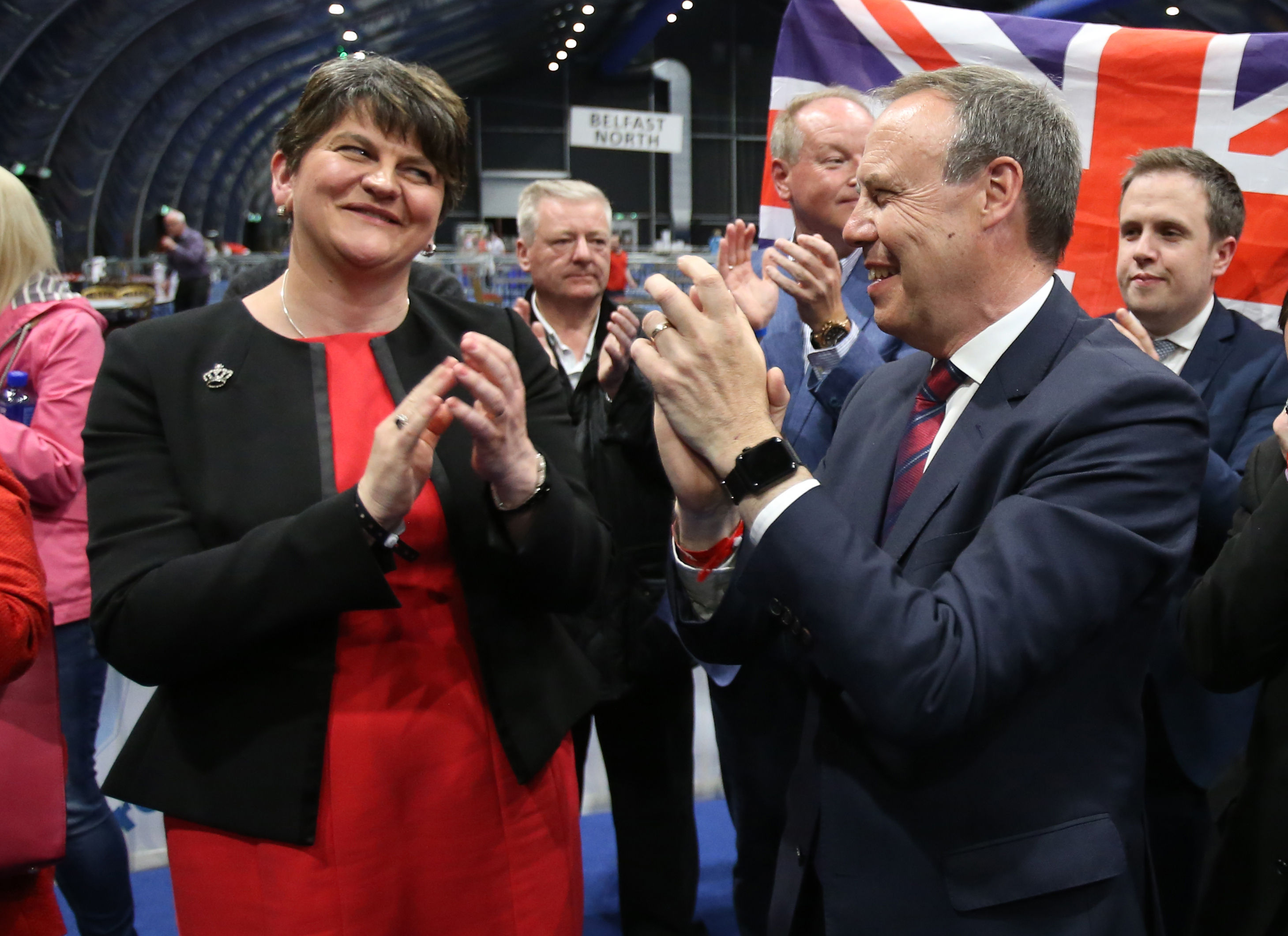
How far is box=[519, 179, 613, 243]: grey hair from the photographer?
10.5ft

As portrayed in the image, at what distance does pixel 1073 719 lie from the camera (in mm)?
1186

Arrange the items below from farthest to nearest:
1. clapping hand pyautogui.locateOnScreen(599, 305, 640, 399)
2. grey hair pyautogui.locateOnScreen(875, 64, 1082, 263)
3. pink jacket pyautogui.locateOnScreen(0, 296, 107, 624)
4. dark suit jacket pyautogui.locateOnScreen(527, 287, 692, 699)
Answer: dark suit jacket pyautogui.locateOnScreen(527, 287, 692, 699) < clapping hand pyautogui.locateOnScreen(599, 305, 640, 399) < pink jacket pyautogui.locateOnScreen(0, 296, 107, 624) < grey hair pyautogui.locateOnScreen(875, 64, 1082, 263)

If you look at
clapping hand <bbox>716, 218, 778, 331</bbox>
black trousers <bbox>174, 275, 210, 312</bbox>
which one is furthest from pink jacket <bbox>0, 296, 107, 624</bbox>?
black trousers <bbox>174, 275, 210, 312</bbox>

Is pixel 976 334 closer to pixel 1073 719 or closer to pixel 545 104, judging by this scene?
pixel 1073 719

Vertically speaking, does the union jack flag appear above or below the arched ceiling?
below

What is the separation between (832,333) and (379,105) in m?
0.97

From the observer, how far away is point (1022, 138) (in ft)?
4.25

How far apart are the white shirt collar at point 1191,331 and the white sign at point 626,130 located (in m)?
4.91

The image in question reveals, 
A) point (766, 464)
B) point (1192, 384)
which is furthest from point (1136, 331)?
point (766, 464)

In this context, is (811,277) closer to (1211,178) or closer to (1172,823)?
(1211,178)

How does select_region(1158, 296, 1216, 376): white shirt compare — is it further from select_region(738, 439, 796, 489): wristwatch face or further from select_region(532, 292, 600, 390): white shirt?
select_region(738, 439, 796, 489): wristwatch face

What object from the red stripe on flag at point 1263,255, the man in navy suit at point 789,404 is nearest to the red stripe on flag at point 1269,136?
the red stripe on flag at point 1263,255

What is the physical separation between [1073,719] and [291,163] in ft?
4.12

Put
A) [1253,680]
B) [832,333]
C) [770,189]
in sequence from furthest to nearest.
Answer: [770,189] < [832,333] < [1253,680]
